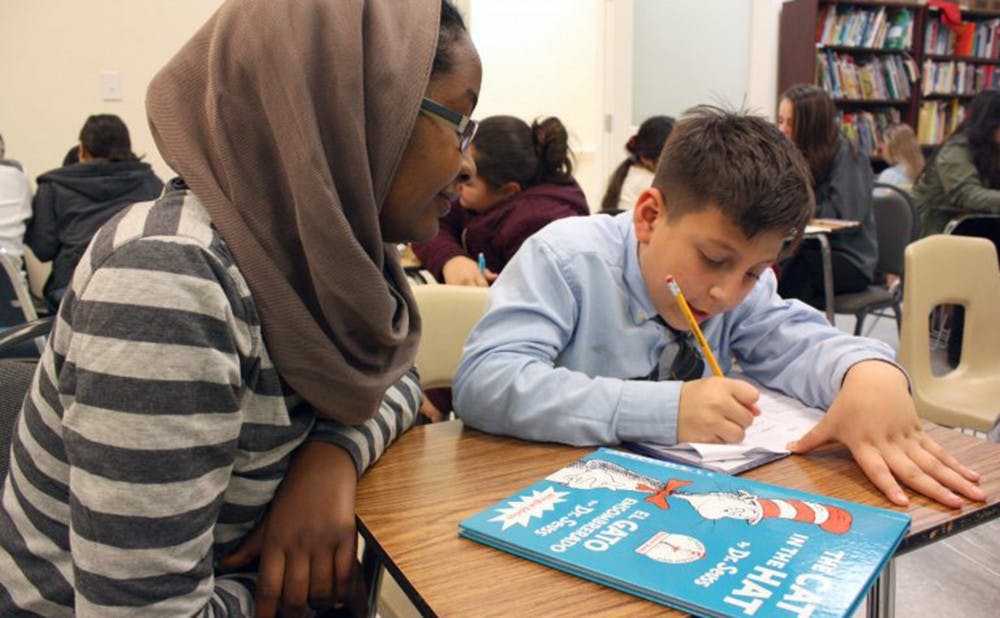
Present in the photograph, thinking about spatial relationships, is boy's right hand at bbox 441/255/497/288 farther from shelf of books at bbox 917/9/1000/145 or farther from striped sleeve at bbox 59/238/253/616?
shelf of books at bbox 917/9/1000/145

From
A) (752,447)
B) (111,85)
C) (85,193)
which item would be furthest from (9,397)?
(111,85)

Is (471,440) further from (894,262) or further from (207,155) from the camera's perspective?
(894,262)

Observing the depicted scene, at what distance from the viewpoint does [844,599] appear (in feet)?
1.83

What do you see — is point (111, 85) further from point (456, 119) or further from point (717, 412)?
point (717, 412)

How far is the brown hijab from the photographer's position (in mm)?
656

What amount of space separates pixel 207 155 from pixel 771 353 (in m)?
0.85

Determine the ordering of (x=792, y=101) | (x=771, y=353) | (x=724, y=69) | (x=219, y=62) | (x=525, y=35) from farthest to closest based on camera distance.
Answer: (x=525, y=35) < (x=724, y=69) < (x=792, y=101) < (x=771, y=353) < (x=219, y=62)

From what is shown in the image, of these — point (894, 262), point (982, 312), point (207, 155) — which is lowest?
point (894, 262)

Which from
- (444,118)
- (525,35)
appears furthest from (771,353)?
(525,35)

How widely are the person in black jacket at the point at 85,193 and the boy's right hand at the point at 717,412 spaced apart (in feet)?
9.99

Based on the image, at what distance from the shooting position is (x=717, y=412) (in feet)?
2.85

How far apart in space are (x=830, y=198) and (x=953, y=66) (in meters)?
3.99

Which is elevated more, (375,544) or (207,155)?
(207,155)

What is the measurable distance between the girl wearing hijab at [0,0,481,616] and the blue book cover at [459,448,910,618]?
0.20 meters
